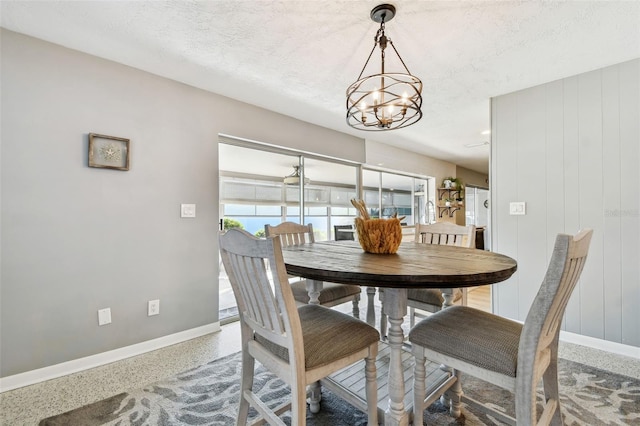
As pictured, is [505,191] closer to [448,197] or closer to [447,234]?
[447,234]

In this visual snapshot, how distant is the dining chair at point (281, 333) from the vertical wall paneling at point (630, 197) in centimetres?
242

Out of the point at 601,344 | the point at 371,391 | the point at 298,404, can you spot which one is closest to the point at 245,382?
the point at 298,404

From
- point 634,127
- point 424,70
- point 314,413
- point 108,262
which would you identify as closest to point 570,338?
point 634,127

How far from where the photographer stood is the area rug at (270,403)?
1536mm

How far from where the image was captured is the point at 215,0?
1.64 metres

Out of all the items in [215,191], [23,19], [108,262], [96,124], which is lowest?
[108,262]

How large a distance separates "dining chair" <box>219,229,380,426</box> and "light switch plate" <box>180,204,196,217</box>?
5.21 ft

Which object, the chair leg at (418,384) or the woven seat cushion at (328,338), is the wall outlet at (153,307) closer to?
the woven seat cushion at (328,338)

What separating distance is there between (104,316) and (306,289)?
156 cm

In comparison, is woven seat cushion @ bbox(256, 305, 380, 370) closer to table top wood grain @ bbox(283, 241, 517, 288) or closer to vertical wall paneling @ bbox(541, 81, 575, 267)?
table top wood grain @ bbox(283, 241, 517, 288)

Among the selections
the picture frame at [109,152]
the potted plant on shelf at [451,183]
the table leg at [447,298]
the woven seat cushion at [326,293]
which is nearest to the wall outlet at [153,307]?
the picture frame at [109,152]

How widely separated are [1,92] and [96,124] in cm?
50

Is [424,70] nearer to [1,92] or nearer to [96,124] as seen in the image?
[96,124]

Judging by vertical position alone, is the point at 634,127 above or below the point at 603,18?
below
